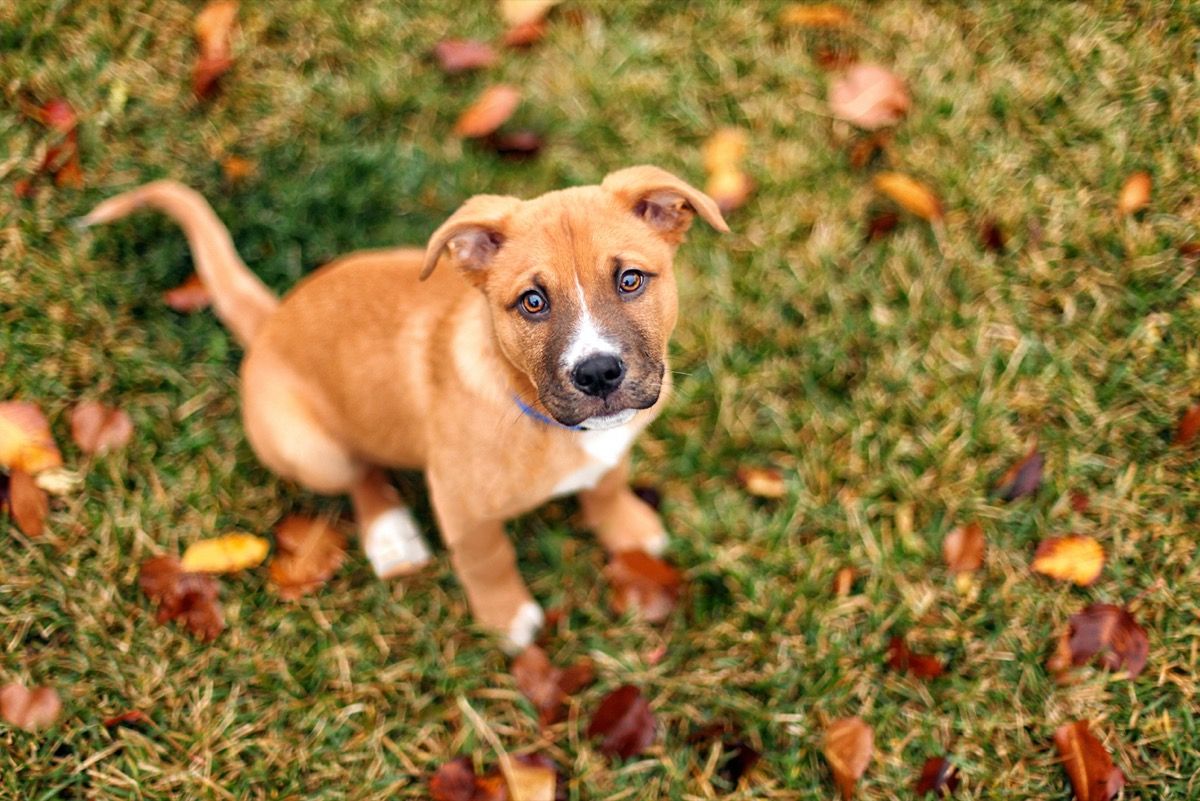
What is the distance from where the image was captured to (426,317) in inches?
141

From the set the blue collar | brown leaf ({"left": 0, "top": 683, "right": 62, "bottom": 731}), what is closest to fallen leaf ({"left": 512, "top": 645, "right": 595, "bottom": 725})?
the blue collar

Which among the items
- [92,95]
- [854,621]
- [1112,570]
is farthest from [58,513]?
[1112,570]

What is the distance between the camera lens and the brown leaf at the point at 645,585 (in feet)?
13.4

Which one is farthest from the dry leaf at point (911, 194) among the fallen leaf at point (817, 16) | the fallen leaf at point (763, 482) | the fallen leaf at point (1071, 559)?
the fallen leaf at point (1071, 559)

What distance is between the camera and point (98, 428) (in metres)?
4.32

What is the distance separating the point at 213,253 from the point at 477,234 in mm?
1644

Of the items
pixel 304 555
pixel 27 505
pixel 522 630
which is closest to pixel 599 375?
pixel 522 630

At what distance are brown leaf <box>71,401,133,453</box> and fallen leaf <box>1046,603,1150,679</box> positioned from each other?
161 inches

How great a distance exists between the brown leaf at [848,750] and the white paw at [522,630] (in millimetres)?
Answer: 1264

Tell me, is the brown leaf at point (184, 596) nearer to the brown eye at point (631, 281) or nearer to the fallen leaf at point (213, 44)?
the brown eye at point (631, 281)

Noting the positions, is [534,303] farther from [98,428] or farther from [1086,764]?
[1086,764]

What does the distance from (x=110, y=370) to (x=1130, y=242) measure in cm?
474

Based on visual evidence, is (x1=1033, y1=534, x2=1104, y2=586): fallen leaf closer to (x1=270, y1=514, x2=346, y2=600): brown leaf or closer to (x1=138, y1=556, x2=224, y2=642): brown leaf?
(x1=270, y1=514, x2=346, y2=600): brown leaf

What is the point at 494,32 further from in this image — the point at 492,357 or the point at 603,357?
the point at 603,357
